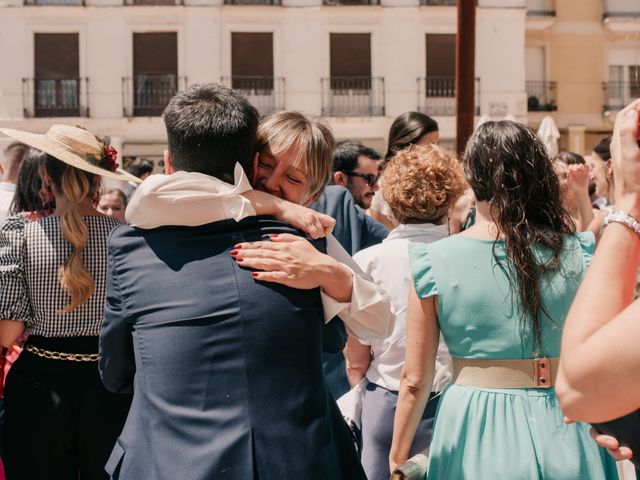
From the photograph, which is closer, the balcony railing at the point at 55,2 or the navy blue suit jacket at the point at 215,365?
the navy blue suit jacket at the point at 215,365

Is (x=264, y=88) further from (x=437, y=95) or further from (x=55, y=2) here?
(x=55, y=2)

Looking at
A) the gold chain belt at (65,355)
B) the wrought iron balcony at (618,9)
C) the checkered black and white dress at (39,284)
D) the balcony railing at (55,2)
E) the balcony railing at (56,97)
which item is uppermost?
the wrought iron balcony at (618,9)

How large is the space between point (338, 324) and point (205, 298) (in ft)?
1.32

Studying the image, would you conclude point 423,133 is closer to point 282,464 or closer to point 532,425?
point 532,425

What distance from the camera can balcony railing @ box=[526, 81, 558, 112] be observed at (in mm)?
26672

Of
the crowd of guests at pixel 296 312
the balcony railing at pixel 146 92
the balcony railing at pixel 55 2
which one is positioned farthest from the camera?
the balcony railing at pixel 146 92

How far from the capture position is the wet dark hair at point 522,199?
2549 millimetres

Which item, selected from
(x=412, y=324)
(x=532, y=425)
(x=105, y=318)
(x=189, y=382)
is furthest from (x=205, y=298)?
(x=532, y=425)

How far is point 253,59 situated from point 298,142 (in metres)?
22.4

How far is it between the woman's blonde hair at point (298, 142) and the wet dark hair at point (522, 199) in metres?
0.52

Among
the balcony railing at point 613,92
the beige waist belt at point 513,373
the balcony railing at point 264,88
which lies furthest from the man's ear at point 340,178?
the balcony railing at point 613,92

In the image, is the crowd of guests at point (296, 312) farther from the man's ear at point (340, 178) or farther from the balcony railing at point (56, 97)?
the balcony railing at point (56, 97)

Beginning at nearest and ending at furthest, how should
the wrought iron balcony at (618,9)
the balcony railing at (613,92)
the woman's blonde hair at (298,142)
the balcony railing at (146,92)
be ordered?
the woman's blonde hair at (298,142) → the balcony railing at (146,92) → the wrought iron balcony at (618,9) → the balcony railing at (613,92)

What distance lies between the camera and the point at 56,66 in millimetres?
23797
